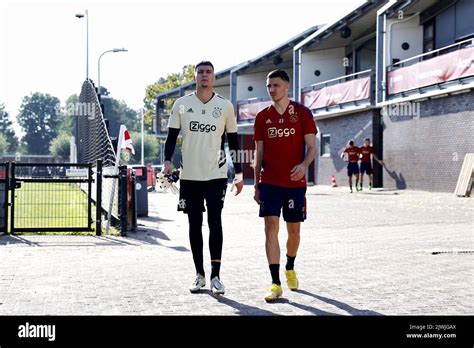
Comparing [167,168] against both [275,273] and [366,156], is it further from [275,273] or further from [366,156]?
[366,156]

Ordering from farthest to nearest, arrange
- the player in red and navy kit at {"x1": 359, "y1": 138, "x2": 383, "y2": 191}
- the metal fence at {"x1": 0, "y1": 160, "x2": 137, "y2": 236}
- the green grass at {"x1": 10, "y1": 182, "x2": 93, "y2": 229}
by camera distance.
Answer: the player in red and navy kit at {"x1": 359, "y1": 138, "x2": 383, "y2": 191}
the green grass at {"x1": 10, "y1": 182, "x2": 93, "y2": 229}
the metal fence at {"x1": 0, "y1": 160, "x2": 137, "y2": 236}

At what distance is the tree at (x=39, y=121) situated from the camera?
500 ft

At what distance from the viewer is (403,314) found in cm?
587

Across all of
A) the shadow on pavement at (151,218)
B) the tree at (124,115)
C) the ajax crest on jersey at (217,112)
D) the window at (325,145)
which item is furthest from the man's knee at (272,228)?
the tree at (124,115)

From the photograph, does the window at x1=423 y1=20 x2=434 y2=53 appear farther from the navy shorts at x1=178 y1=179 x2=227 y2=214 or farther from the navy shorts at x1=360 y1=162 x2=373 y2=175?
the navy shorts at x1=178 y1=179 x2=227 y2=214

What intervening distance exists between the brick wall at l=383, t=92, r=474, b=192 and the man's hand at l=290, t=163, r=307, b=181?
1661 centimetres

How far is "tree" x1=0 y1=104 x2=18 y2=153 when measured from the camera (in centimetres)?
14765

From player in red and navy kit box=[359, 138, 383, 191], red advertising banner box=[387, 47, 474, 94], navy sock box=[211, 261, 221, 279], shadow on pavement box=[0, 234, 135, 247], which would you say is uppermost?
red advertising banner box=[387, 47, 474, 94]

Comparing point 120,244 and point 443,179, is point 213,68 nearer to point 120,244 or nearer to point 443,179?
point 120,244

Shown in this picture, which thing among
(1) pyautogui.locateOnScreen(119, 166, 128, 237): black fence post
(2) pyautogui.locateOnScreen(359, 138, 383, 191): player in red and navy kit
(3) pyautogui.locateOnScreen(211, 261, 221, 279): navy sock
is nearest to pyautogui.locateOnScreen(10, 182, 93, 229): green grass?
(1) pyautogui.locateOnScreen(119, 166, 128, 237): black fence post

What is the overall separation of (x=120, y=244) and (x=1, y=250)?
1767 mm

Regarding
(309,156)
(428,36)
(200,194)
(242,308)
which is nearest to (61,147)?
(428,36)

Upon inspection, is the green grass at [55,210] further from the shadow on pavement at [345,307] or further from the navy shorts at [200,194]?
the shadow on pavement at [345,307]

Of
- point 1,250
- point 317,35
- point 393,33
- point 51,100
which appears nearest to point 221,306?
point 1,250
